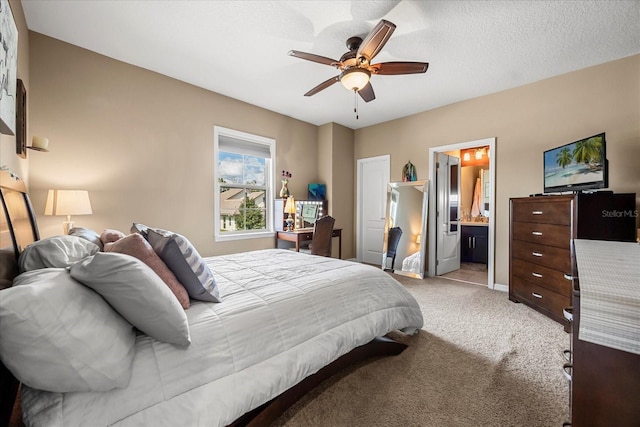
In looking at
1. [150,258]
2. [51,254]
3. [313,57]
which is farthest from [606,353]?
[313,57]

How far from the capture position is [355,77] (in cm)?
231

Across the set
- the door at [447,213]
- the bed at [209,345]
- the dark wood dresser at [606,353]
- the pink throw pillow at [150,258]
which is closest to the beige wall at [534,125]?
the door at [447,213]

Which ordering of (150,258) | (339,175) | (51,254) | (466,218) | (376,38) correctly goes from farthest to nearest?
1. (466,218)
2. (339,175)
3. (376,38)
4. (150,258)
5. (51,254)

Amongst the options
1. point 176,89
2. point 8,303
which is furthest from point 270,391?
point 176,89

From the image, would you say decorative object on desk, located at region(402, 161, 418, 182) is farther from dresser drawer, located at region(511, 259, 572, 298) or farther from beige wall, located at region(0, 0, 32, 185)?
beige wall, located at region(0, 0, 32, 185)

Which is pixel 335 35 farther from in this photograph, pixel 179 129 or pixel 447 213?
pixel 447 213

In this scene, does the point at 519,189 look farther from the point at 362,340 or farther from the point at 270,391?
the point at 270,391

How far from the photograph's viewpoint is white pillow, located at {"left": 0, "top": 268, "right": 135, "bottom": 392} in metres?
0.70

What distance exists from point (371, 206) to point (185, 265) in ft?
14.0

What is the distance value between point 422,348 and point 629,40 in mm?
3434

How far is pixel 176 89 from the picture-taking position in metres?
3.32

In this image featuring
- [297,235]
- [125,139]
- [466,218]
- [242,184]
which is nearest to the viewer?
[125,139]

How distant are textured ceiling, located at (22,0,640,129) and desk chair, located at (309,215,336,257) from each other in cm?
185

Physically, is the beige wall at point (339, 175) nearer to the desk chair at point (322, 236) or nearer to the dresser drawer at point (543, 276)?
the desk chair at point (322, 236)
